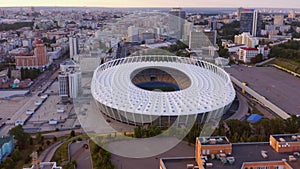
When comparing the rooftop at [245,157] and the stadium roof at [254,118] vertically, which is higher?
the rooftop at [245,157]

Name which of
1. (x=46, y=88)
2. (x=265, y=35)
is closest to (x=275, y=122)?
(x=46, y=88)

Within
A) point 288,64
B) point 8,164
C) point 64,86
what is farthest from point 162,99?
point 288,64

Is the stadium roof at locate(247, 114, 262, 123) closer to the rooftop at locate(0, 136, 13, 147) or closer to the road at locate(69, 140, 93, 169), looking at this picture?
the road at locate(69, 140, 93, 169)

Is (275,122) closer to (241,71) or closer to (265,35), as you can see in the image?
(241,71)

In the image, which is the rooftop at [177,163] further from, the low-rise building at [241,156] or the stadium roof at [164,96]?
the stadium roof at [164,96]

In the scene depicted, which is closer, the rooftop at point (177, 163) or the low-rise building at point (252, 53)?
→ the rooftop at point (177, 163)

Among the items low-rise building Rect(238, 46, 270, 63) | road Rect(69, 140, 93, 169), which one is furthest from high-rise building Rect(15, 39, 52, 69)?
low-rise building Rect(238, 46, 270, 63)

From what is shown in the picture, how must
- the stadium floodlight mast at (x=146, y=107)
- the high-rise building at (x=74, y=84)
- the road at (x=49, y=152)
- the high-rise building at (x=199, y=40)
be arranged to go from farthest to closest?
the high-rise building at (x=199, y=40) → the high-rise building at (x=74, y=84) → the stadium floodlight mast at (x=146, y=107) → the road at (x=49, y=152)

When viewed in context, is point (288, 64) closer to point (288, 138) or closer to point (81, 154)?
point (288, 138)

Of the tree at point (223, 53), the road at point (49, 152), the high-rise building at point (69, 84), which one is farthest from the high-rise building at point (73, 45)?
the road at point (49, 152)

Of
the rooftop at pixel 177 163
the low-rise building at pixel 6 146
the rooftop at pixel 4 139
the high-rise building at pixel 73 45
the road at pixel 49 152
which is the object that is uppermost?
the high-rise building at pixel 73 45

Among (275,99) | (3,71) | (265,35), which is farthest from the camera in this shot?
(265,35)
